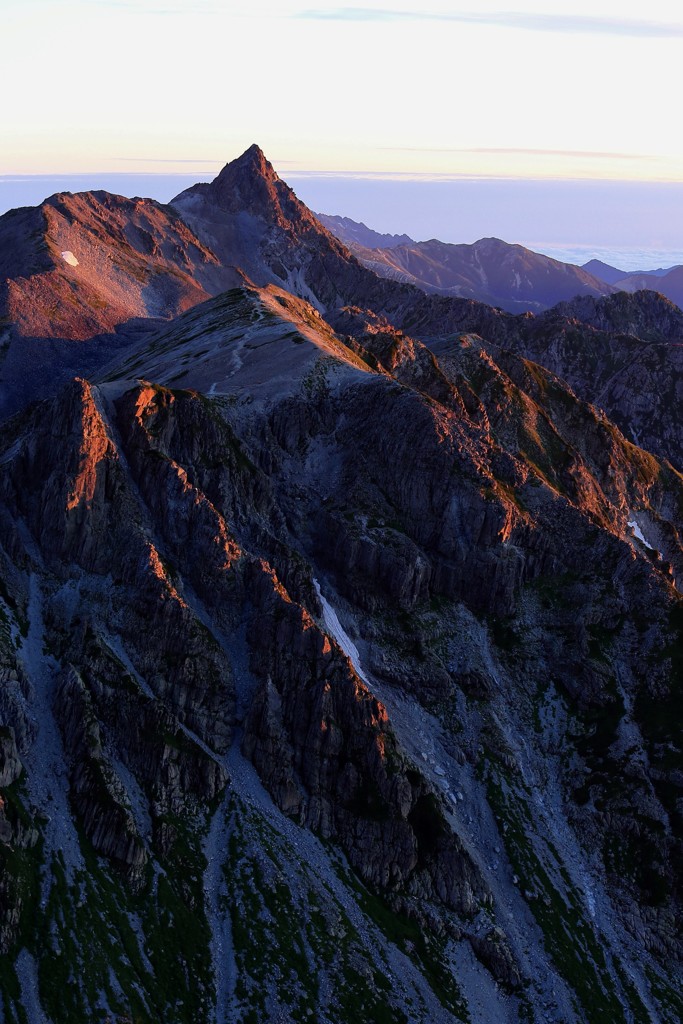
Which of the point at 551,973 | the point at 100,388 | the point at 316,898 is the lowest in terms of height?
the point at 551,973

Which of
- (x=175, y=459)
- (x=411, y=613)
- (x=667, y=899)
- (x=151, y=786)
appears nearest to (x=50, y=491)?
(x=175, y=459)

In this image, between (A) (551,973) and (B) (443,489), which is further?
(B) (443,489)

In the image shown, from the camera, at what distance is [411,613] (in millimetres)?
153375

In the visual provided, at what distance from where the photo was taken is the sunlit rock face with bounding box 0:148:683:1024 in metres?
107

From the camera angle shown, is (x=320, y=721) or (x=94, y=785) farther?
(x=320, y=721)

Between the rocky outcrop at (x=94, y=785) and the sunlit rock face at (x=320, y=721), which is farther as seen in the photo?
the rocky outcrop at (x=94, y=785)

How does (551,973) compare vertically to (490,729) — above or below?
below

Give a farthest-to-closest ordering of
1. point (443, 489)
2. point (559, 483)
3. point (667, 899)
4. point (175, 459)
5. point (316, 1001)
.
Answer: point (559, 483) < point (443, 489) < point (175, 459) < point (667, 899) < point (316, 1001)

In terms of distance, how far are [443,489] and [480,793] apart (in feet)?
158

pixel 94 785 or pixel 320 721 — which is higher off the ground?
pixel 94 785

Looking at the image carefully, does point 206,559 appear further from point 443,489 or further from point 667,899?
point 667,899

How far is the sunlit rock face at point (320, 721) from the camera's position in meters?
107

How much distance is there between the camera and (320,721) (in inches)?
5098

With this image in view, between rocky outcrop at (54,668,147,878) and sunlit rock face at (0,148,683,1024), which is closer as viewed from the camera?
sunlit rock face at (0,148,683,1024)
